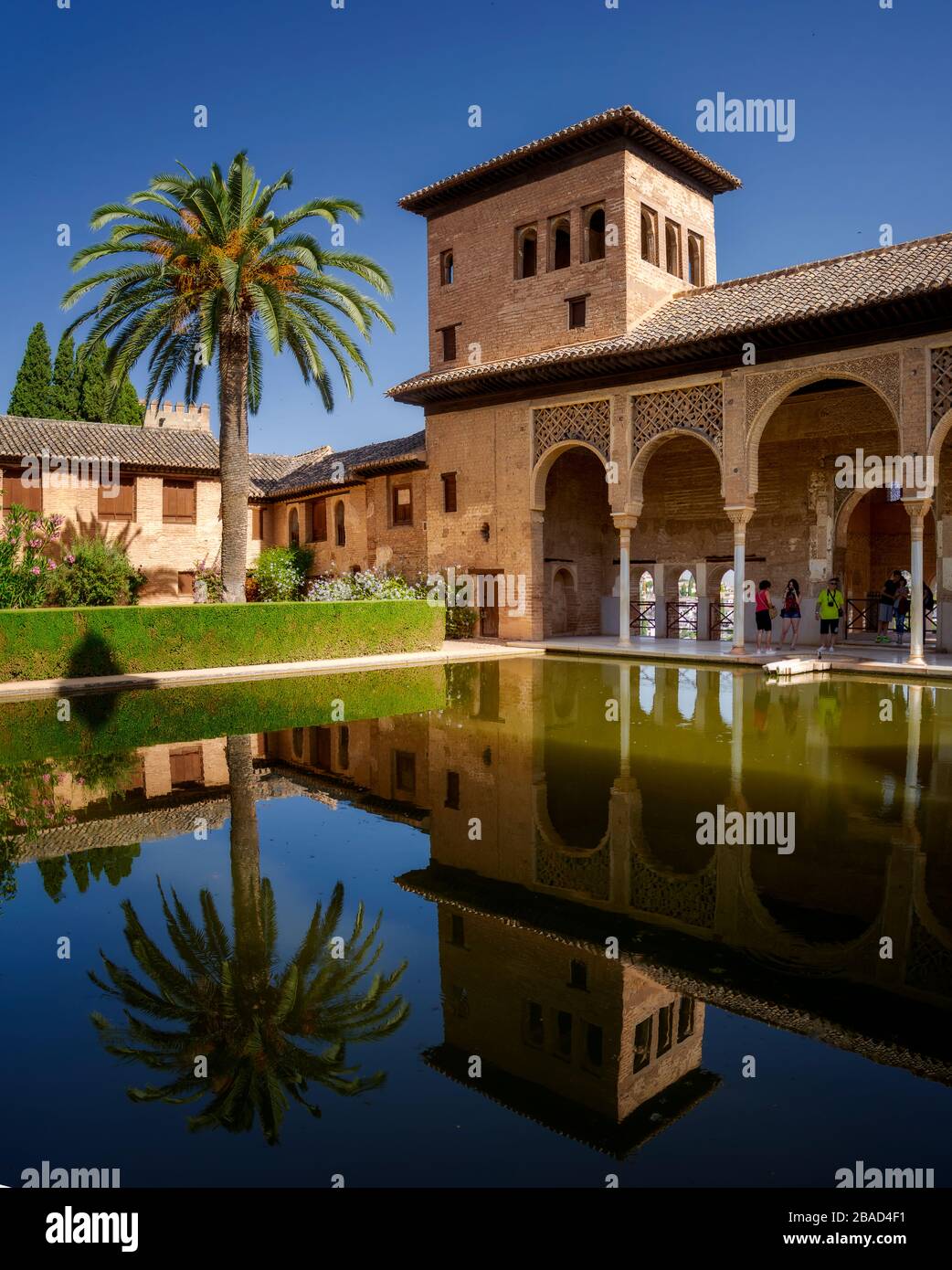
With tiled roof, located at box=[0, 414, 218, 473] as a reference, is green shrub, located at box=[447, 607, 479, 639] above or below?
below

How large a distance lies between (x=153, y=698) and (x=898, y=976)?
10351 mm

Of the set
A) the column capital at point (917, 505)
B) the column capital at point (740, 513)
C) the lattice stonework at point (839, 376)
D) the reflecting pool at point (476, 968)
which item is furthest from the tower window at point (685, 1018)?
the column capital at point (740, 513)

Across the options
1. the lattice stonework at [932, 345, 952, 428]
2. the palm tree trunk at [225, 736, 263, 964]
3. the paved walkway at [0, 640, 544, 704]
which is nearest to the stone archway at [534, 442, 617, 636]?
the paved walkway at [0, 640, 544, 704]

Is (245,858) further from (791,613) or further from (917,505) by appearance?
(791,613)

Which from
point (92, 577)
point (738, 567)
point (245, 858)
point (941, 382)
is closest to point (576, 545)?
point (738, 567)

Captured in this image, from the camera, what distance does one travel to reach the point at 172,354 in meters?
18.0

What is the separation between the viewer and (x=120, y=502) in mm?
25297

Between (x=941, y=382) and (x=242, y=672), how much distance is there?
12290 millimetres

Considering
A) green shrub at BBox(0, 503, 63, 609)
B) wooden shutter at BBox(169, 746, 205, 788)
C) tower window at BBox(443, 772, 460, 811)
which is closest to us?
tower window at BBox(443, 772, 460, 811)

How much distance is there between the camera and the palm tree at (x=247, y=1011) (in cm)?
289

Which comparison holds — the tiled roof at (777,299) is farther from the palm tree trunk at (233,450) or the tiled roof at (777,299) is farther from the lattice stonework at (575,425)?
the palm tree trunk at (233,450)

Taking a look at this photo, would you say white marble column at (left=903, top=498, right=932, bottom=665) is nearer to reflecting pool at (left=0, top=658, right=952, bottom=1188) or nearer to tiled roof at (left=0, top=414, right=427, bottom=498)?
reflecting pool at (left=0, top=658, right=952, bottom=1188)

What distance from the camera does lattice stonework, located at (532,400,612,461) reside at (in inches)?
760

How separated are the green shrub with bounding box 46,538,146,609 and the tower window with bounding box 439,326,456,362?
10079 millimetres
